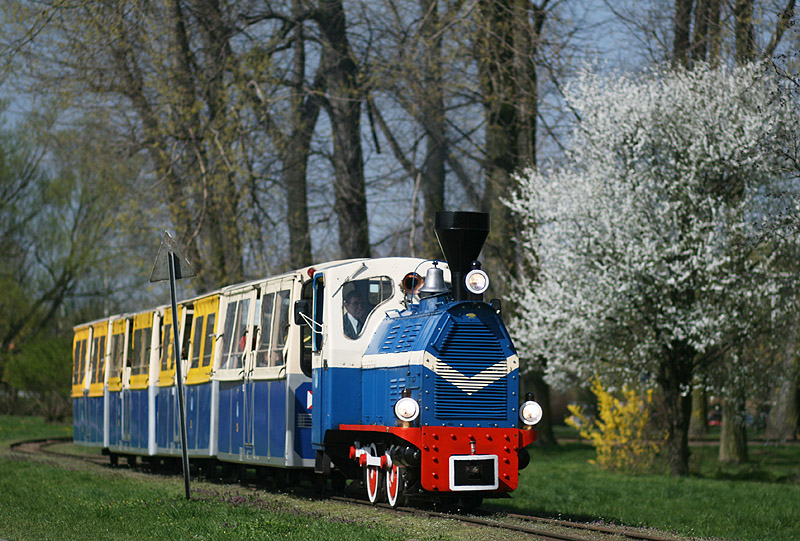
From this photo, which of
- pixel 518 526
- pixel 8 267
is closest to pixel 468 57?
pixel 518 526

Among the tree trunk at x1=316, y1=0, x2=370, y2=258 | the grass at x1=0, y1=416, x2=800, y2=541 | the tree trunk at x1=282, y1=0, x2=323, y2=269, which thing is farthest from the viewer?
the tree trunk at x1=316, y1=0, x2=370, y2=258

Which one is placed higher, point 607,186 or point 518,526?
point 607,186

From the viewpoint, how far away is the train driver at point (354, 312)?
44.1 feet

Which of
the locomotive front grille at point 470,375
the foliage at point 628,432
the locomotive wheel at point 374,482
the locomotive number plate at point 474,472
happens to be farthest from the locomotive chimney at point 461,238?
the foliage at point 628,432

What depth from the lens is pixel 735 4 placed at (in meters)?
22.0

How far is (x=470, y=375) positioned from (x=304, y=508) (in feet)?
9.83

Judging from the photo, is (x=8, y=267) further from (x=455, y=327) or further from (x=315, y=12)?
(x=455, y=327)

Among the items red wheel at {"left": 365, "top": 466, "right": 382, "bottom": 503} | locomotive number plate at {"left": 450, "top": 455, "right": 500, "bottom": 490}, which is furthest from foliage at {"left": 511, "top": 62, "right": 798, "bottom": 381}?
locomotive number plate at {"left": 450, "top": 455, "right": 500, "bottom": 490}

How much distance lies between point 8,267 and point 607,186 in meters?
33.8

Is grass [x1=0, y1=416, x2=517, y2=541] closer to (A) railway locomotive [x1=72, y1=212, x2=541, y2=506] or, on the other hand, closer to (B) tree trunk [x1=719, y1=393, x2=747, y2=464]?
(A) railway locomotive [x1=72, y1=212, x2=541, y2=506]

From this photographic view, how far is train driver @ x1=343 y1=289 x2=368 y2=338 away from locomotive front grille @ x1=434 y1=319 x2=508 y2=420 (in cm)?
202

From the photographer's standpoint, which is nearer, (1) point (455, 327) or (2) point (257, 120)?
(1) point (455, 327)

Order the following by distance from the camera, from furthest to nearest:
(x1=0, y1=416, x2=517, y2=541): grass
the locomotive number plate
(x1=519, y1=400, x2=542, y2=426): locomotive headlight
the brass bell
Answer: the brass bell
(x1=519, y1=400, x2=542, y2=426): locomotive headlight
the locomotive number plate
(x1=0, y1=416, x2=517, y2=541): grass

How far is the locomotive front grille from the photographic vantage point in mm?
11734
